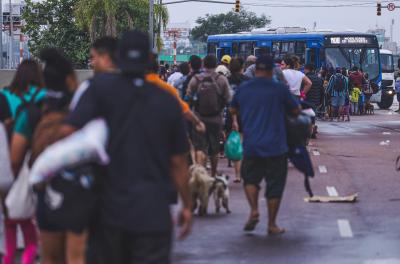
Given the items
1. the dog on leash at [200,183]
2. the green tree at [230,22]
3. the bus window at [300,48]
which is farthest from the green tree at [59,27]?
the green tree at [230,22]

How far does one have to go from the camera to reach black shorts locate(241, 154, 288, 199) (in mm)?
11477

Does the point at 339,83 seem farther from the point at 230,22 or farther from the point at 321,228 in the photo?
the point at 230,22

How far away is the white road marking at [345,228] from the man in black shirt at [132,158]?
19.6 feet

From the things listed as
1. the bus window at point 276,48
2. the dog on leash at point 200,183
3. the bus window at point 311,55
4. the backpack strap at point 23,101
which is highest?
the backpack strap at point 23,101

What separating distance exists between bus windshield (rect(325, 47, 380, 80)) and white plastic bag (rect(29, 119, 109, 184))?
114 feet

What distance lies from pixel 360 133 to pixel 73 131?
944 inches

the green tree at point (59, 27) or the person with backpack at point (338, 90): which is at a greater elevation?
the green tree at point (59, 27)

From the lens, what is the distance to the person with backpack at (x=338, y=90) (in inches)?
1334

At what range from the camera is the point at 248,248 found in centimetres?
1098

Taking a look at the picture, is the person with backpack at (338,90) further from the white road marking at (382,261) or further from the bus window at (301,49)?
the white road marking at (382,261)

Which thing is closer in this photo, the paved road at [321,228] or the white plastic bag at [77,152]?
the white plastic bag at [77,152]

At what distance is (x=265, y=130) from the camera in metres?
11.3

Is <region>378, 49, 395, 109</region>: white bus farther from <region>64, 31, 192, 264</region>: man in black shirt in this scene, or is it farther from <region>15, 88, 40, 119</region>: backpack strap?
<region>64, 31, 192, 264</region>: man in black shirt

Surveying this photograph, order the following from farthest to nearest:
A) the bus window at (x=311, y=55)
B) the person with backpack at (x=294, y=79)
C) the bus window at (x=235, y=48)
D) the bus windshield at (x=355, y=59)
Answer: the bus window at (x=235, y=48) < the bus windshield at (x=355, y=59) < the bus window at (x=311, y=55) < the person with backpack at (x=294, y=79)
